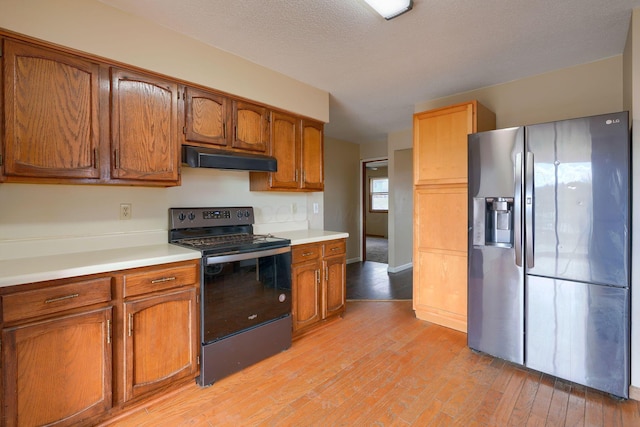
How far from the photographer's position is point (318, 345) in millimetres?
2607

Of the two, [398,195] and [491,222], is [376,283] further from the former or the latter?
[491,222]

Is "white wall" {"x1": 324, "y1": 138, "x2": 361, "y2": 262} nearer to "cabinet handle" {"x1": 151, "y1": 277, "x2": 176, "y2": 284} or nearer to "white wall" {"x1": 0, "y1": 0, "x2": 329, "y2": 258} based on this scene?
"white wall" {"x1": 0, "y1": 0, "x2": 329, "y2": 258}

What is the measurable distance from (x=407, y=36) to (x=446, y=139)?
3.51 ft

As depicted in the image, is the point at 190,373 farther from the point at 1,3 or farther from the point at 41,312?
the point at 1,3

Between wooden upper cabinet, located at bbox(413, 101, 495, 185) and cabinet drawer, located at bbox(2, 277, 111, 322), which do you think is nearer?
cabinet drawer, located at bbox(2, 277, 111, 322)

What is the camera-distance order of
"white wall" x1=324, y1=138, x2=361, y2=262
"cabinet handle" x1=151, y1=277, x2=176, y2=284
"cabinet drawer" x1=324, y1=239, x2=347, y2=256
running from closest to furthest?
"cabinet handle" x1=151, y1=277, x2=176, y2=284, "cabinet drawer" x1=324, y1=239, x2=347, y2=256, "white wall" x1=324, y1=138, x2=361, y2=262

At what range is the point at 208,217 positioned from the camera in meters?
2.55

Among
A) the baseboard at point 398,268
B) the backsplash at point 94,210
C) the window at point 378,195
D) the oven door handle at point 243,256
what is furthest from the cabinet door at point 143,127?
the window at point 378,195

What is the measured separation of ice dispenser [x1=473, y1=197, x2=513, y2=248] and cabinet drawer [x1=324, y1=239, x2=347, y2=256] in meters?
1.23

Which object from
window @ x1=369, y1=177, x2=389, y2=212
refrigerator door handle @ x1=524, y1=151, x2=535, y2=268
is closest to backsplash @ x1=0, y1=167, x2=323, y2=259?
refrigerator door handle @ x1=524, y1=151, x2=535, y2=268

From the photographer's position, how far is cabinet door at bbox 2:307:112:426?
4.58ft

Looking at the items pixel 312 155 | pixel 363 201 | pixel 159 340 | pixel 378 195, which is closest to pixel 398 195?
pixel 363 201

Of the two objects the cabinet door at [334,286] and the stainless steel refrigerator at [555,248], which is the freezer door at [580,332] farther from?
the cabinet door at [334,286]

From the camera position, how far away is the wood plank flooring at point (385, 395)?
172 cm
